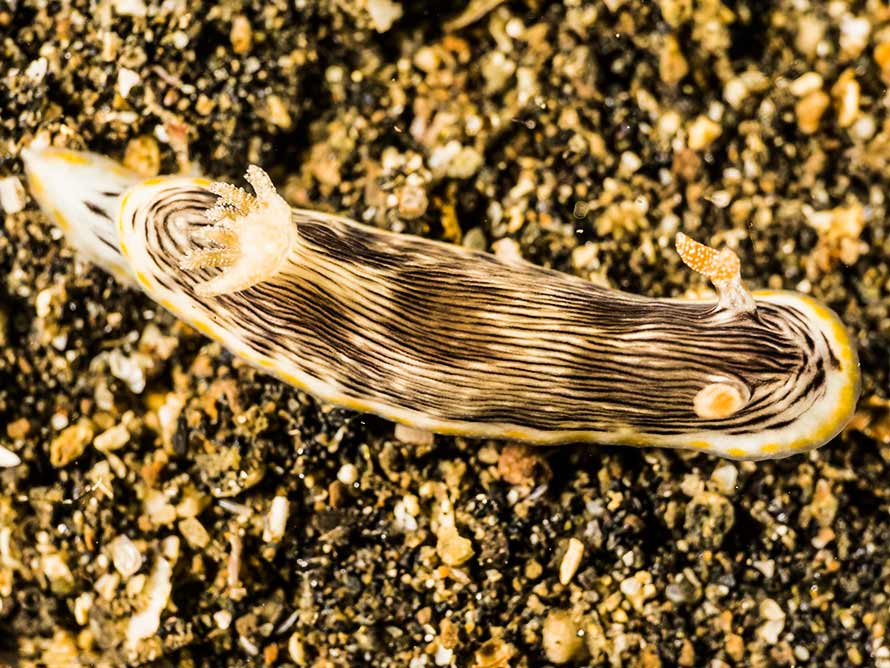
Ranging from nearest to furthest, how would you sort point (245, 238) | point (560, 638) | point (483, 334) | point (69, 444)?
point (245, 238)
point (483, 334)
point (560, 638)
point (69, 444)

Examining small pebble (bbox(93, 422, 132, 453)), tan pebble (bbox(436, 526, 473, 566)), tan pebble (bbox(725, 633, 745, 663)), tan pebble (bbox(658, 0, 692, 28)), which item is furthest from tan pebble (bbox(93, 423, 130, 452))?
tan pebble (bbox(658, 0, 692, 28))

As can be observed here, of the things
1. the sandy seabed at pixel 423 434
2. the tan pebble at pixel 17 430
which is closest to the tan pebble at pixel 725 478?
the sandy seabed at pixel 423 434

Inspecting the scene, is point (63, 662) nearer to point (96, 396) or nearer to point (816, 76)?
point (96, 396)

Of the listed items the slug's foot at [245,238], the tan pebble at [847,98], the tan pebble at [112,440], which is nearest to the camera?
the slug's foot at [245,238]

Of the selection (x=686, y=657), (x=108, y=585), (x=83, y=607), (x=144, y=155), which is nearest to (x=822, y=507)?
(x=686, y=657)

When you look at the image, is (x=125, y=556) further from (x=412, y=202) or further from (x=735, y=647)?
(x=735, y=647)

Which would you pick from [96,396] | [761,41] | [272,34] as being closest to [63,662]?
[96,396]

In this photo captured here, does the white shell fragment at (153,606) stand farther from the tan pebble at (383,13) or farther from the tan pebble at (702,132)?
the tan pebble at (702,132)

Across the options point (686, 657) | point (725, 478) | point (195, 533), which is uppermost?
point (725, 478)
